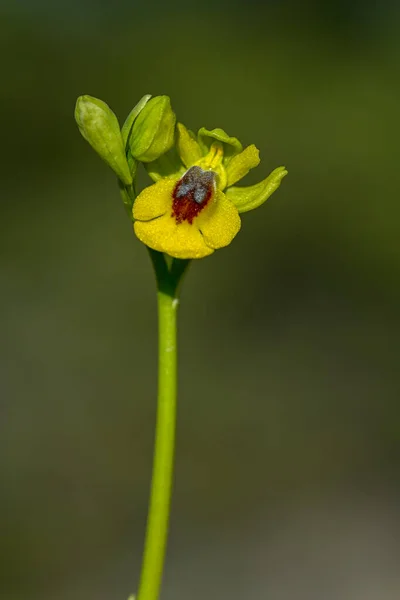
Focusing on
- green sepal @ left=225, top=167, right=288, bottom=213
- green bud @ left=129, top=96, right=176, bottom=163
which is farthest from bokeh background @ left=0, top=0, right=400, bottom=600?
green bud @ left=129, top=96, right=176, bottom=163

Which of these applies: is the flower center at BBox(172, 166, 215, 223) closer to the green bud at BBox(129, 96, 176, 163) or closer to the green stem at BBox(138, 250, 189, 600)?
the green bud at BBox(129, 96, 176, 163)

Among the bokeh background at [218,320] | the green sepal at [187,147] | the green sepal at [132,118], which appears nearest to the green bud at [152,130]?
the green sepal at [132,118]

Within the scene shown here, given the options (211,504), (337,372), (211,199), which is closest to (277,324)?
(337,372)

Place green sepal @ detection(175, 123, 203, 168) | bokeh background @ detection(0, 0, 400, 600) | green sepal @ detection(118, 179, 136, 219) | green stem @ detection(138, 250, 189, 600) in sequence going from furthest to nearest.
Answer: bokeh background @ detection(0, 0, 400, 600)
green sepal @ detection(175, 123, 203, 168)
green sepal @ detection(118, 179, 136, 219)
green stem @ detection(138, 250, 189, 600)

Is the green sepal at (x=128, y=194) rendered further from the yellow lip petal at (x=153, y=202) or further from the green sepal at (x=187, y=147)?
the green sepal at (x=187, y=147)

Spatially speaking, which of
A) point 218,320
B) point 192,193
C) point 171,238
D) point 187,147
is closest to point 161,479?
point 171,238

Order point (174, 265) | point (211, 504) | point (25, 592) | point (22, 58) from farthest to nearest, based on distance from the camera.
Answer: point (22, 58) → point (211, 504) → point (25, 592) → point (174, 265)

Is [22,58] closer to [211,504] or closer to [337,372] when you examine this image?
[337,372]
